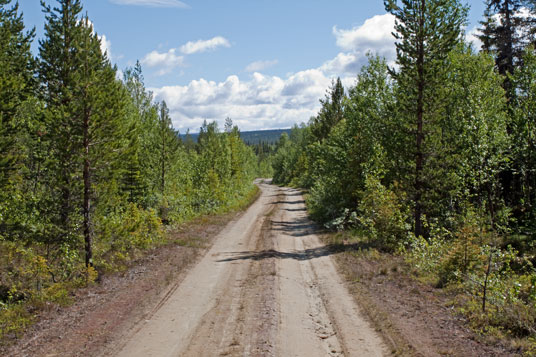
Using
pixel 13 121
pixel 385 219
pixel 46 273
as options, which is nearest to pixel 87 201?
pixel 46 273

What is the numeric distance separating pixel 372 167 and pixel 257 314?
13.9 m

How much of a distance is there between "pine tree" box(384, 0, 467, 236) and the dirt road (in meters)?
6.14

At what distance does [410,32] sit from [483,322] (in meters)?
12.8

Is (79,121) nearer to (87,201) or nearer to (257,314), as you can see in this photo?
(87,201)

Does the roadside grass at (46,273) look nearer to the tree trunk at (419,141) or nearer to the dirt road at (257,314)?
the dirt road at (257,314)

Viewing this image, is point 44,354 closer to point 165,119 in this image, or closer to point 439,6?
point 439,6

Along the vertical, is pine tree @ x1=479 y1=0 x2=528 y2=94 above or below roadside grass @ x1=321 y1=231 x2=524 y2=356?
above

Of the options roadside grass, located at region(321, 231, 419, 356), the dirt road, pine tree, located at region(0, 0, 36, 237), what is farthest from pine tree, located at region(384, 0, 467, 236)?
→ pine tree, located at region(0, 0, 36, 237)

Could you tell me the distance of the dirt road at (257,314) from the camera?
8.28m

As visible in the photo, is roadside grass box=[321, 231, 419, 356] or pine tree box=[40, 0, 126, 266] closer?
roadside grass box=[321, 231, 419, 356]

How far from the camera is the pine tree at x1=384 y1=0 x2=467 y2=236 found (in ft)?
56.5

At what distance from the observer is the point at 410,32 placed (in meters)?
17.4

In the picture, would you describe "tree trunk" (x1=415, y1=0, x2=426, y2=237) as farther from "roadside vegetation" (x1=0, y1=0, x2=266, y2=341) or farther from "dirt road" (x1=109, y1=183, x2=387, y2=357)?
"roadside vegetation" (x1=0, y1=0, x2=266, y2=341)

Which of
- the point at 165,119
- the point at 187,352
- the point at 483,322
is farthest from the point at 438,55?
the point at 165,119
